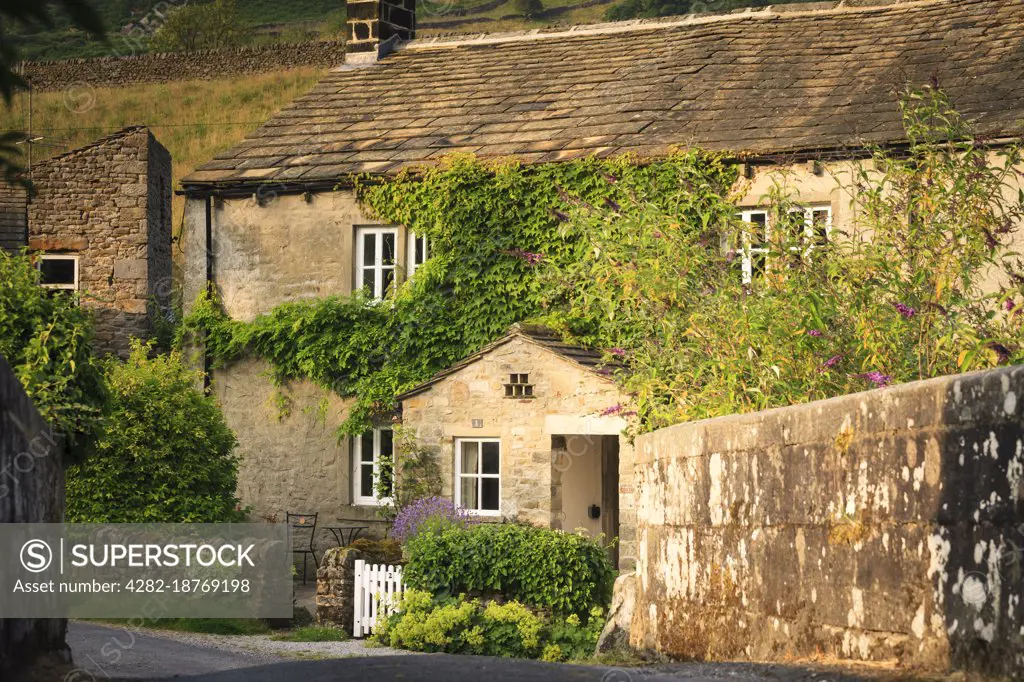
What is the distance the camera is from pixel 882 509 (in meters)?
5.33

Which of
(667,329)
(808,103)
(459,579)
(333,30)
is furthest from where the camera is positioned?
(333,30)

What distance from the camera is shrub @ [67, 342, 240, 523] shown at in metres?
14.3

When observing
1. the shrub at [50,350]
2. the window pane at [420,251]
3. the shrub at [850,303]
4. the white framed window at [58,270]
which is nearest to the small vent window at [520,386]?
the window pane at [420,251]

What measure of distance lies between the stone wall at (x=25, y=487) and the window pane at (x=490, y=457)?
964cm

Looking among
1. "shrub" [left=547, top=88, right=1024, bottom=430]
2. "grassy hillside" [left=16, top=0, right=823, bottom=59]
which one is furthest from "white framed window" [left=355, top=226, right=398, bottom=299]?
"grassy hillside" [left=16, top=0, right=823, bottom=59]

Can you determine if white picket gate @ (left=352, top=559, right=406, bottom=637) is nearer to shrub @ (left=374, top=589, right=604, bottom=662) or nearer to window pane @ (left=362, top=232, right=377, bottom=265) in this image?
shrub @ (left=374, top=589, right=604, bottom=662)

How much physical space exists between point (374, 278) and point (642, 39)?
6.07 m

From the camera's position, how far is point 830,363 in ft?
24.5

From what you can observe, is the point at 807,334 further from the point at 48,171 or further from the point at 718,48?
the point at 48,171

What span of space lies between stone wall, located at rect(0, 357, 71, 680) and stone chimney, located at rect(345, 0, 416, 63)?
16327mm

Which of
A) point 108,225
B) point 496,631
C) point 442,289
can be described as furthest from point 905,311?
point 108,225

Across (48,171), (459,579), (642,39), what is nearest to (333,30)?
(48,171)

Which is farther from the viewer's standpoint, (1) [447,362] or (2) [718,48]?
(2) [718,48]

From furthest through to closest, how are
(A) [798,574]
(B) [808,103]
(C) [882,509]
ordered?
(B) [808,103], (A) [798,574], (C) [882,509]
